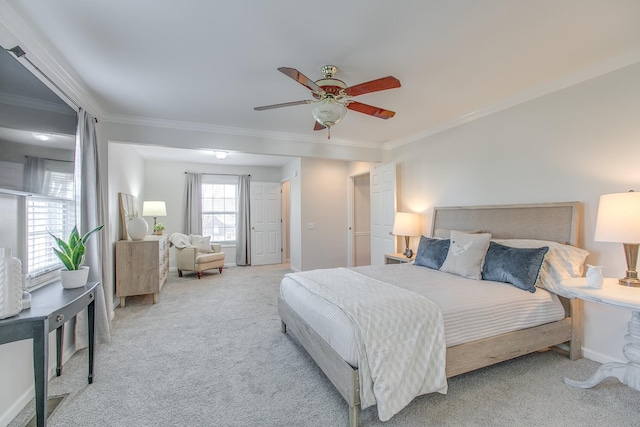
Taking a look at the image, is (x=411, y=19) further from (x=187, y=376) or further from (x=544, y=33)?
(x=187, y=376)

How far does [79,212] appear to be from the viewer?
2.67m

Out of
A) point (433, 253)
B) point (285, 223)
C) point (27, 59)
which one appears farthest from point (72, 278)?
point (285, 223)

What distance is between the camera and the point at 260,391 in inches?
82.0

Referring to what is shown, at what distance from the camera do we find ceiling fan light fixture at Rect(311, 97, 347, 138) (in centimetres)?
232

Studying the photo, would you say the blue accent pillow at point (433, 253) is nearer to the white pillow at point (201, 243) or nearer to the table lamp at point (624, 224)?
the table lamp at point (624, 224)

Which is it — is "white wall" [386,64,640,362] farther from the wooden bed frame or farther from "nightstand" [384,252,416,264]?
"nightstand" [384,252,416,264]

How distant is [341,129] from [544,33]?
8.10 feet

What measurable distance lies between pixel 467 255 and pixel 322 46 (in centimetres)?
226

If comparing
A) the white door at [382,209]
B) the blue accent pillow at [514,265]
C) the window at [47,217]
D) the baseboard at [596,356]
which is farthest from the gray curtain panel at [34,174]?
the baseboard at [596,356]

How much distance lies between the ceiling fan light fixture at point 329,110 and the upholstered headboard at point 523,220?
6.82 feet

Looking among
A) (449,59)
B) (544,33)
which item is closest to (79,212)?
(449,59)

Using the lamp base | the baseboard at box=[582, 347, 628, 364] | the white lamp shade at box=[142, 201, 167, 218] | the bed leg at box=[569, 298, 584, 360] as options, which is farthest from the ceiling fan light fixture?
the white lamp shade at box=[142, 201, 167, 218]

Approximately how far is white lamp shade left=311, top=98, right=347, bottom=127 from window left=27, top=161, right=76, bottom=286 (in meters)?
2.02

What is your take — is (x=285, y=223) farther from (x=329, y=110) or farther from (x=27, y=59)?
(x=27, y=59)
